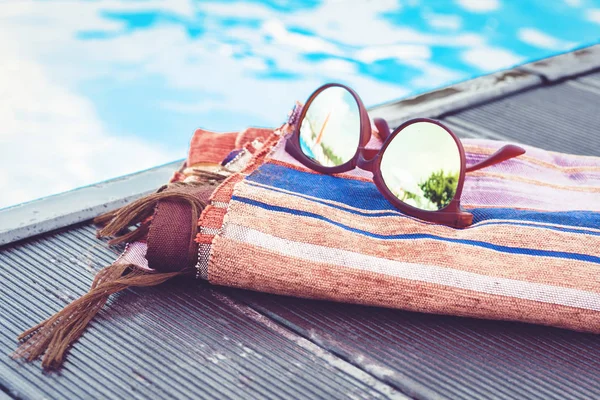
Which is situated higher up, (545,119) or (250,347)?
(545,119)

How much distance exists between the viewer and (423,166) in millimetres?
1142

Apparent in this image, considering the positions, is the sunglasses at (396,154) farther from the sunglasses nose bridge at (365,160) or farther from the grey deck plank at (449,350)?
the grey deck plank at (449,350)

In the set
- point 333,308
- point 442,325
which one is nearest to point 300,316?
point 333,308

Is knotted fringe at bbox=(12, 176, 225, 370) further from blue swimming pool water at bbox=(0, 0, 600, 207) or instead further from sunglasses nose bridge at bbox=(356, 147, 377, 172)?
blue swimming pool water at bbox=(0, 0, 600, 207)

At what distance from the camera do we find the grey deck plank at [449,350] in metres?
0.90

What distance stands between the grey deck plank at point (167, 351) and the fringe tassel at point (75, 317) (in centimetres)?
2

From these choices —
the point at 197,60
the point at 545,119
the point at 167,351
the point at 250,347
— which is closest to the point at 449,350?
the point at 250,347

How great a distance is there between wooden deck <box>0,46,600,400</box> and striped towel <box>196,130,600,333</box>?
0.11ft

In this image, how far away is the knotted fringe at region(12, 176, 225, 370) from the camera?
2.96 ft

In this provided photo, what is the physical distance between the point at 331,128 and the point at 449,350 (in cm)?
48

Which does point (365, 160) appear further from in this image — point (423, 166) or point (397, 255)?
point (397, 255)

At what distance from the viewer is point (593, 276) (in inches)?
39.4

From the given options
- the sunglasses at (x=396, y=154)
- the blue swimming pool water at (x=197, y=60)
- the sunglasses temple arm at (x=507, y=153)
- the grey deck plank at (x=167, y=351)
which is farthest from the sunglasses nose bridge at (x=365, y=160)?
the blue swimming pool water at (x=197, y=60)

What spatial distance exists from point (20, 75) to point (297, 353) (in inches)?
123
